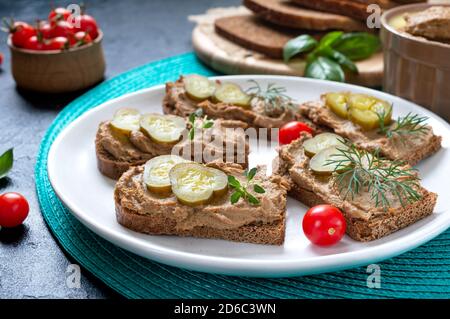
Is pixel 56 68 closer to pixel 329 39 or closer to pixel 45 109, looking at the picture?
pixel 45 109

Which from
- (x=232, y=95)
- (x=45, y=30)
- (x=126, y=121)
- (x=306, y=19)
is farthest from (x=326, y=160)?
(x=45, y=30)

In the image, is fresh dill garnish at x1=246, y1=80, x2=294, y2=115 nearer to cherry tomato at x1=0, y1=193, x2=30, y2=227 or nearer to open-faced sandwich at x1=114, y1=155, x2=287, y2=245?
open-faced sandwich at x1=114, y1=155, x2=287, y2=245

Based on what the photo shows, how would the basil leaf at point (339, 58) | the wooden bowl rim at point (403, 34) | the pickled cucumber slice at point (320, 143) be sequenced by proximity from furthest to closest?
the basil leaf at point (339, 58) < the wooden bowl rim at point (403, 34) < the pickled cucumber slice at point (320, 143)

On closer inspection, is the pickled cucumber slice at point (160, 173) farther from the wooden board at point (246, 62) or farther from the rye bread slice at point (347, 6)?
the rye bread slice at point (347, 6)

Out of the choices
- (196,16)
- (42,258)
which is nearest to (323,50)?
(196,16)

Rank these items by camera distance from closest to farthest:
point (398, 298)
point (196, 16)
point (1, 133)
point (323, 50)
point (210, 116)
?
point (398, 298) → point (210, 116) → point (1, 133) → point (323, 50) → point (196, 16)

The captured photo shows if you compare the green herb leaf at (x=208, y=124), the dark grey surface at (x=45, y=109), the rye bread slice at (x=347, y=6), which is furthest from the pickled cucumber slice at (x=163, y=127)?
the rye bread slice at (x=347, y=6)

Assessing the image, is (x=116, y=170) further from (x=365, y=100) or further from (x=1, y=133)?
(x=365, y=100)
